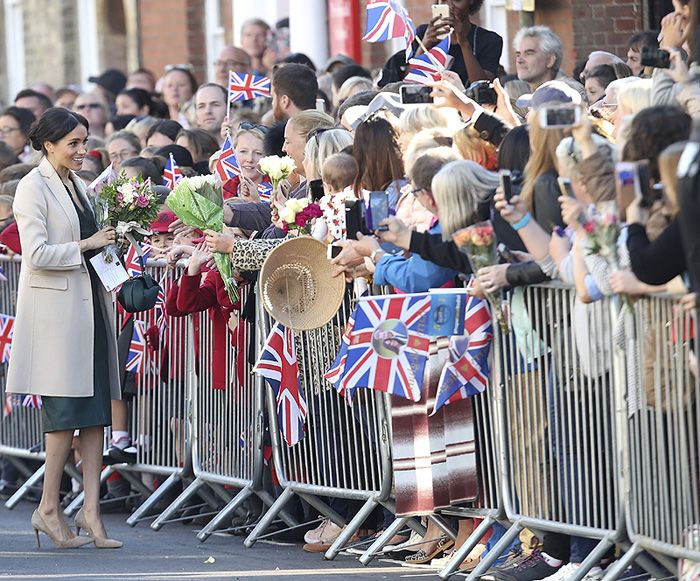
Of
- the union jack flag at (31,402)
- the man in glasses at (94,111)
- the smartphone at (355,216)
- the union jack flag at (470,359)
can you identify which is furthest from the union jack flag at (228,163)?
the man in glasses at (94,111)

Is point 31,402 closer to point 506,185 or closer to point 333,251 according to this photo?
point 333,251

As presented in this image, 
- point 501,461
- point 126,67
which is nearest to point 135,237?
point 501,461

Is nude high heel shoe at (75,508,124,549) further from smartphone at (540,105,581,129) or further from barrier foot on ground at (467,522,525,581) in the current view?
smartphone at (540,105,581,129)

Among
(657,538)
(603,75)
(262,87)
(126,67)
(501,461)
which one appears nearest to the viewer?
(657,538)

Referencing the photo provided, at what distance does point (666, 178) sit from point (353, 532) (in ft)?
10.6

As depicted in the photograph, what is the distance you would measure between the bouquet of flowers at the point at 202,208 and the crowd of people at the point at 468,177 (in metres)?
0.10

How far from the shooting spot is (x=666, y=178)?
5848 millimetres

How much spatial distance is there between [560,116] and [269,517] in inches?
124

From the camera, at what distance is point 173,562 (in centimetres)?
860

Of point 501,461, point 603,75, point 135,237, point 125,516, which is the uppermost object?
point 603,75

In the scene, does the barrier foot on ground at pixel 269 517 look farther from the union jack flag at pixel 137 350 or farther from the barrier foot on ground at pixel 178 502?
the union jack flag at pixel 137 350

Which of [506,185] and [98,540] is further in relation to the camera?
[98,540]

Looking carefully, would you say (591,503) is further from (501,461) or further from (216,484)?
(216,484)

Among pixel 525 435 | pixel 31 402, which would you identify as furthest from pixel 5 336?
pixel 525 435
